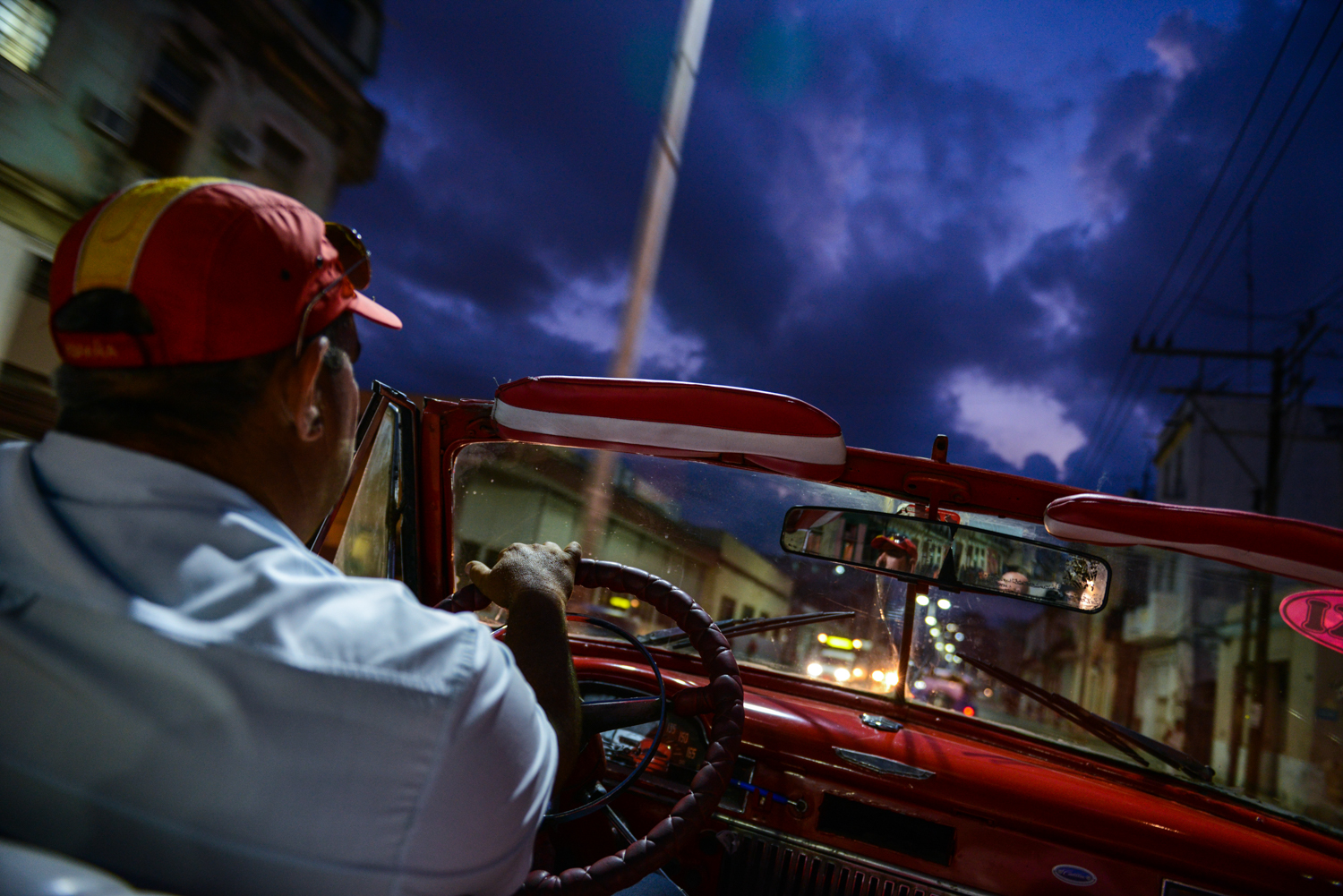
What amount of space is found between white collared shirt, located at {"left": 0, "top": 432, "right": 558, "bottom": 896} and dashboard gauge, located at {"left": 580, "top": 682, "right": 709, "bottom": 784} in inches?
60.0

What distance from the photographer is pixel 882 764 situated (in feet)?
7.17

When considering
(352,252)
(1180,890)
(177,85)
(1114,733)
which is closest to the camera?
(352,252)

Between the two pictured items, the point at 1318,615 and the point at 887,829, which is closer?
the point at 887,829

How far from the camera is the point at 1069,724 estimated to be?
100 inches

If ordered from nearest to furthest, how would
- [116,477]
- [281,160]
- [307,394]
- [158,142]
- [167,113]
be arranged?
[116,477] < [307,394] < [158,142] < [167,113] < [281,160]

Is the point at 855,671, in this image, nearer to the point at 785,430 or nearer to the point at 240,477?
the point at 785,430

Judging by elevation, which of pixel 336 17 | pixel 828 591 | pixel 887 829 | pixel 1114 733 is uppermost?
pixel 336 17

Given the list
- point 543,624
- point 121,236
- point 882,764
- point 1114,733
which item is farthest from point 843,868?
point 121,236

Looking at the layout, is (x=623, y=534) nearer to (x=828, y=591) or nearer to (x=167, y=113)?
(x=828, y=591)

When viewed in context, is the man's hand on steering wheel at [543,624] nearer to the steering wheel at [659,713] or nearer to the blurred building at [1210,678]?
the steering wheel at [659,713]

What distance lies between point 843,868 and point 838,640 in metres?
0.79

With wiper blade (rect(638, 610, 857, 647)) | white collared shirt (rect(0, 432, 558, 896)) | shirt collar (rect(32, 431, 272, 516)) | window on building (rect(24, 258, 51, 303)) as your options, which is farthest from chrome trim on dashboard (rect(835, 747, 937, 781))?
window on building (rect(24, 258, 51, 303))

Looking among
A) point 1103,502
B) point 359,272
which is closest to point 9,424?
point 359,272

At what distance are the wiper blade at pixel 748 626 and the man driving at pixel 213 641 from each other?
168 centimetres
